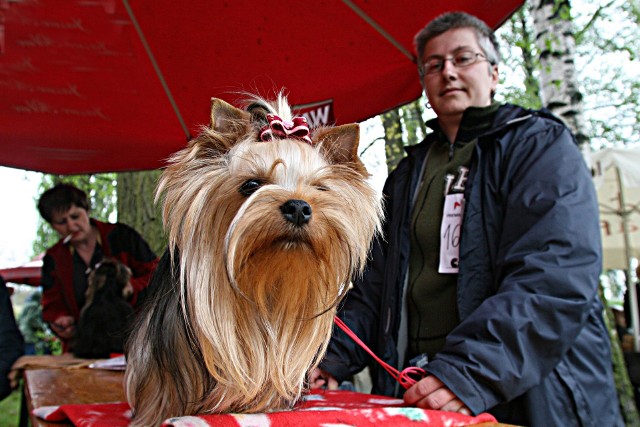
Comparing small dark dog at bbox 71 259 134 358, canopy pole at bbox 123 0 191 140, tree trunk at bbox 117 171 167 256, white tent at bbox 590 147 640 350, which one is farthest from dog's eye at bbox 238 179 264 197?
white tent at bbox 590 147 640 350

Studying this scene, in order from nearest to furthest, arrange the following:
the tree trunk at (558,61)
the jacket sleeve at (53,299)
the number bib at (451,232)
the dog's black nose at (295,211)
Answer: the dog's black nose at (295,211), the number bib at (451,232), the jacket sleeve at (53,299), the tree trunk at (558,61)

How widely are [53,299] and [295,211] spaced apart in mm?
3931

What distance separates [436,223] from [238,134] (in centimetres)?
110

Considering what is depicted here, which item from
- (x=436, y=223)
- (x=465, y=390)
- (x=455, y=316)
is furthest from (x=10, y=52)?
(x=465, y=390)

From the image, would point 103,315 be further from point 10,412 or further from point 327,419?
point 10,412

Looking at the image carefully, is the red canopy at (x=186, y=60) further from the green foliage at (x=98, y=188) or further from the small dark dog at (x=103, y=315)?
the green foliage at (x=98, y=188)

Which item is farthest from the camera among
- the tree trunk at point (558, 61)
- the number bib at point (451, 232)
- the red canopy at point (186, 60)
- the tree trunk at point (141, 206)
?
the tree trunk at point (141, 206)

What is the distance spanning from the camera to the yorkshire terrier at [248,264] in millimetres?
1767

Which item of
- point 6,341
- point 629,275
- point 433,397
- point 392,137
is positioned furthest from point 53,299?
point 629,275

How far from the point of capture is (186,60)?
3.67 metres

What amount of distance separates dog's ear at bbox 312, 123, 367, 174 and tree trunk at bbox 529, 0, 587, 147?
12.6 feet

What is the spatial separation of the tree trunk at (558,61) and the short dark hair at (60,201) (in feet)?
13.8

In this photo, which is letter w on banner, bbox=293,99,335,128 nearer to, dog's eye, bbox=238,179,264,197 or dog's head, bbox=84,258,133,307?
dog's head, bbox=84,258,133,307

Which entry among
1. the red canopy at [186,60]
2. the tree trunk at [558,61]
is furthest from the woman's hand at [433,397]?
the tree trunk at [558,61]
